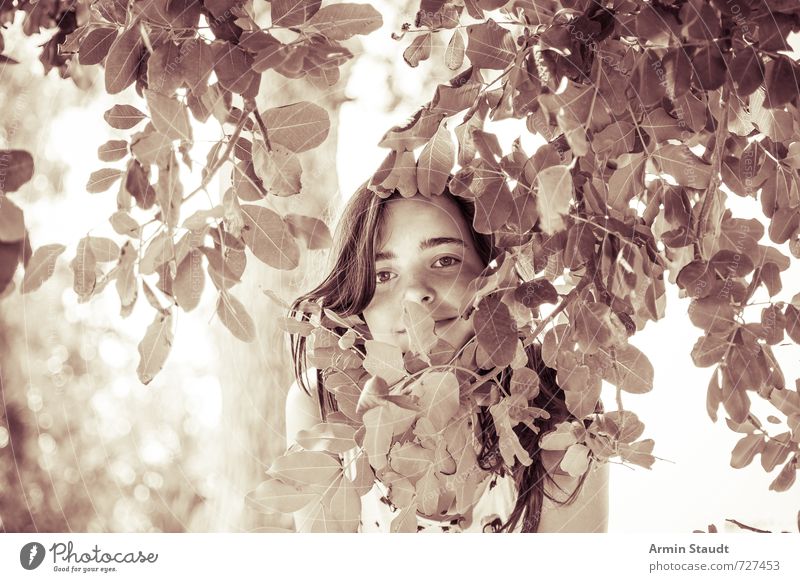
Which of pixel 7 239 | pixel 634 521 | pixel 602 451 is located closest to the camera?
pixel 7 239

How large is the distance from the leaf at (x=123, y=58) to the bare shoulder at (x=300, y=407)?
0.31 metres

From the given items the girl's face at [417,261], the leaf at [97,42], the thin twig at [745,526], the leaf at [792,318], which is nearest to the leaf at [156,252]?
the leaf at [97,42]

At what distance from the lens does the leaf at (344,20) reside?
0.41 metres

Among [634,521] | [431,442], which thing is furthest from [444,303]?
[634,521]

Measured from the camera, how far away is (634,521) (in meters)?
0.68

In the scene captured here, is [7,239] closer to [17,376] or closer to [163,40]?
[163,40]

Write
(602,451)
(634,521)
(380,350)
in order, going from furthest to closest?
(634,521) → (602,451) → (380,350)

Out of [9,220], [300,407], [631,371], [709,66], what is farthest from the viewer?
[300,407]

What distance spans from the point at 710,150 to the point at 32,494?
0.61 m

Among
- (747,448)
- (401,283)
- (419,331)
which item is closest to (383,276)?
(401,283)

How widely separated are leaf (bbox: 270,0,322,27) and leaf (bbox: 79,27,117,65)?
4.1 inches

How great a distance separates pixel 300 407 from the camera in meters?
0.65

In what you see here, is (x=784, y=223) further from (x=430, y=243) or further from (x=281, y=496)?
(x=281, y=496)

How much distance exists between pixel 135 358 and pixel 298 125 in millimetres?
327
